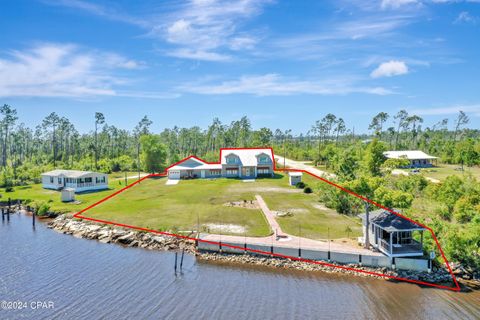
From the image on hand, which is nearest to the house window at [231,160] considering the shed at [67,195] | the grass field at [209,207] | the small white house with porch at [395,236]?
the grass field at [209,207]

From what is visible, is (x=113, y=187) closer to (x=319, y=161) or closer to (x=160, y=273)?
(x=160, y=273)

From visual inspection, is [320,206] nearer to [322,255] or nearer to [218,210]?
[218,210]

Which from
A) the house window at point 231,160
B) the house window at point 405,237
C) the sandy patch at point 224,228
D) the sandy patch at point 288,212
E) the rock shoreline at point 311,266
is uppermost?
the house window at point 231,160

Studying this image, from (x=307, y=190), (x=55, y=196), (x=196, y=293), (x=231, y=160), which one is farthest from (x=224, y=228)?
(x=231, y=160)

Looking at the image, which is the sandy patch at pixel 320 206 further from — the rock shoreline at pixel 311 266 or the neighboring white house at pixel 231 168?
the neighboring white house at pixel 231 168

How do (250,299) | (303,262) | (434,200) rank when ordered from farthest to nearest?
(434,200), (303,262), (250,299)

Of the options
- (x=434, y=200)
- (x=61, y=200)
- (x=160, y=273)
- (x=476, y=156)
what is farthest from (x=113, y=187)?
(x=476, y=156)
